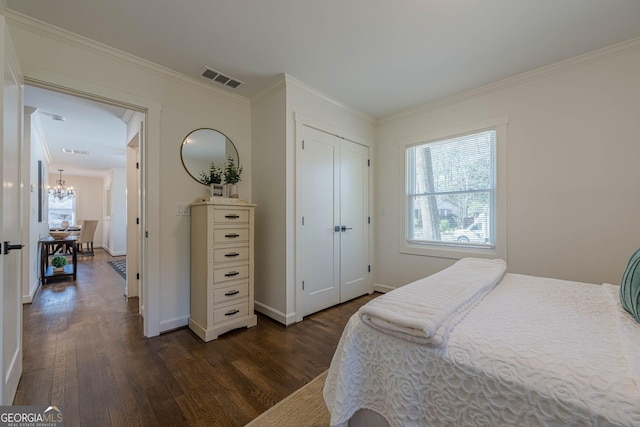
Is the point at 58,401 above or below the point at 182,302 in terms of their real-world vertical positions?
below

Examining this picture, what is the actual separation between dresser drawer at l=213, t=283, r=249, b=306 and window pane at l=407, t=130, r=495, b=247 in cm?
217

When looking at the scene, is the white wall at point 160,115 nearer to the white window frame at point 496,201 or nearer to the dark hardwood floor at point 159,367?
the dark hardwood floor at point 159,367

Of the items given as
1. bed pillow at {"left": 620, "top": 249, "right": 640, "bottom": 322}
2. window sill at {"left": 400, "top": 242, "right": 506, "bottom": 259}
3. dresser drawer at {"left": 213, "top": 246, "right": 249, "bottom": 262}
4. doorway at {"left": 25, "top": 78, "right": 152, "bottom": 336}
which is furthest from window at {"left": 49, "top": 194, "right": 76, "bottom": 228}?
bed pillow at {"left": 620, "top": 249, "right": 640, "bottom": 322}

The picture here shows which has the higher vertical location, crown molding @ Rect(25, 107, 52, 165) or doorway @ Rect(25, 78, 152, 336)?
crown molding @ Rect(25, 107, 52, 165)

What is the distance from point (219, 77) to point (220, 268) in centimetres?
190

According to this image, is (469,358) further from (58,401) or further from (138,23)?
(138,23)

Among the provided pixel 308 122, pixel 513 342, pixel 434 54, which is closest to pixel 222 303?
pixel 308 122

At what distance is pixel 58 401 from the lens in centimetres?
153

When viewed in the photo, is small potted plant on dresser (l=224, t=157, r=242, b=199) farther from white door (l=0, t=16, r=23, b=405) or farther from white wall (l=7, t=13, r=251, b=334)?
white door (l=0, t=16, r=23, b=405)

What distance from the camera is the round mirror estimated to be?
104 inches

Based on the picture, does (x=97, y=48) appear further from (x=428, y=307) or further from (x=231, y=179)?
(x=428, y=307)

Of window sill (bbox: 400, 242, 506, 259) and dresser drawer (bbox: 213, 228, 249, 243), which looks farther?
window sill (bbox: 400, 242, 506, 259)

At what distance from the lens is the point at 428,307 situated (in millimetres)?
1040

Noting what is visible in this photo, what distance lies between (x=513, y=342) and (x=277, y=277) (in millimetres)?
2174
